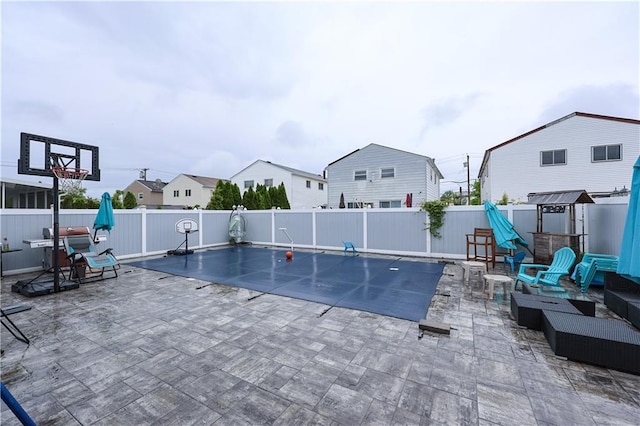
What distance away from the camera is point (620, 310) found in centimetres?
374

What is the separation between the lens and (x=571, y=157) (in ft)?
39.2

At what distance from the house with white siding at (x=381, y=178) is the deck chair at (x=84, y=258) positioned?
449 inches

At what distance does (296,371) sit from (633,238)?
15.4 ft

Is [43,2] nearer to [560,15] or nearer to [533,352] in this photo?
[533,352]

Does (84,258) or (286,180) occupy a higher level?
(286,180)

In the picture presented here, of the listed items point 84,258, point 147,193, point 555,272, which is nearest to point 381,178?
point 555,272

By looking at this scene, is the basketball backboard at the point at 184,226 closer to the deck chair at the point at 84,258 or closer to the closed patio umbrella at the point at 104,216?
the closed patio umbrella at the point at 104,216

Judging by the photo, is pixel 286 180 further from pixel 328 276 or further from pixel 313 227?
pixel 328 276

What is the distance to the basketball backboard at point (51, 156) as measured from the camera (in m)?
4.79

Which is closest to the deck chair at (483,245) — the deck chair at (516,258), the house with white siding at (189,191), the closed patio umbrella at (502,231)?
the closed patio umbrella at (502,231)

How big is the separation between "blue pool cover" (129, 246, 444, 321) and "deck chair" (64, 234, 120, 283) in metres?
1.23

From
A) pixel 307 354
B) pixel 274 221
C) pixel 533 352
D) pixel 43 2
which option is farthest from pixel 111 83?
pixel 533 352

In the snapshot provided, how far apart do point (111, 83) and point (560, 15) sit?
42.5 ft

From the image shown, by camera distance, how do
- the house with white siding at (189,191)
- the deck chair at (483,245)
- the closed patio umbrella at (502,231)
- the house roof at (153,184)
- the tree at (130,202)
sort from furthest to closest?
1. the house roof at (153,184)
2. the house with white siding at (189,191)
3. the tree at (130,202)
4. the deck chair at (483,245)
5. the closed patio umbrella at (502,231)
